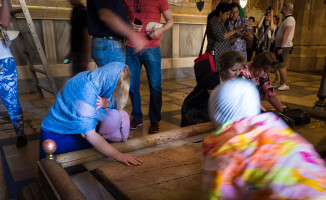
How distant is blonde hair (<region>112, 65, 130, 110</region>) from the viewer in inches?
74.4

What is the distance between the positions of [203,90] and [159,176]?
1.06 metres

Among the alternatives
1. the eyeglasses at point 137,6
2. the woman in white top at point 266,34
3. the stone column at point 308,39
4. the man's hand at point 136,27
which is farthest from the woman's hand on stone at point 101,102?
the stone column at point 308,39

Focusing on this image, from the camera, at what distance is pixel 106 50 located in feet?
8.11

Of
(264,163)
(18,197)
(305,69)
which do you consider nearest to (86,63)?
(18,197)

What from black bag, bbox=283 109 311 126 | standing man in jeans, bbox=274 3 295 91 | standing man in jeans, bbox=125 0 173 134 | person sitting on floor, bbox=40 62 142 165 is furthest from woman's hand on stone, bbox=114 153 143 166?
standing man in jeans, bbox=274 3 295 91

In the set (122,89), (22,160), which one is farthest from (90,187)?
(22,160)

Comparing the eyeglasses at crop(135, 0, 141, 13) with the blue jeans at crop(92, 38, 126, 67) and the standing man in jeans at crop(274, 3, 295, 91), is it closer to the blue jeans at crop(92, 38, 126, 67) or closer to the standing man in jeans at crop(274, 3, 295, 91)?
the blue jeans at crop(92, 38, 126, 67)

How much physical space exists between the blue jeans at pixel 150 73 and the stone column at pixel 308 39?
7346mm

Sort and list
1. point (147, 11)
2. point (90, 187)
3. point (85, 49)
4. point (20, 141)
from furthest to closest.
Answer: point (85, 49) < point (147, 11) < point (20, 141) < point (90, 187)

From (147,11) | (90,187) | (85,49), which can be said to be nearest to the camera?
(90,187)

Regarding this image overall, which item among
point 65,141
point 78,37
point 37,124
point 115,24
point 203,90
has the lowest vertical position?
point 37,124

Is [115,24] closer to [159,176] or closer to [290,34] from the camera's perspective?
[159,176]

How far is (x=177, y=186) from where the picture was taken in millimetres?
1596

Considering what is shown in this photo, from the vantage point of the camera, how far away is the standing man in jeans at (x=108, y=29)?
7.71 ft
